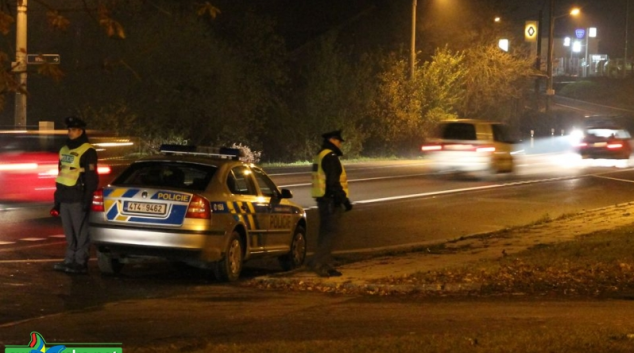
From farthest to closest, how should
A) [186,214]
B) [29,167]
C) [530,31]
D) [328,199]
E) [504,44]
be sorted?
[504,44], [530,31], [29,167], [328,199], [186,214]

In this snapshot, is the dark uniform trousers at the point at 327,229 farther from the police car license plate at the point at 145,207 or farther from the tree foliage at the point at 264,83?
the tree foliage at the point at 264,83

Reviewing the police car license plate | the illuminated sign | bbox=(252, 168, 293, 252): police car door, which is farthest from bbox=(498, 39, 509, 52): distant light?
the police car license plate

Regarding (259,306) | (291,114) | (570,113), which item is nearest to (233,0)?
(291,114)

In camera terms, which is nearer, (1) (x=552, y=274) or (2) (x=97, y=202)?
(2) (x=97, y=202)

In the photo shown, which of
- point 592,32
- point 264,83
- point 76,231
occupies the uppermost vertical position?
point 592,32

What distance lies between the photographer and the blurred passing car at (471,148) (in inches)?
1204

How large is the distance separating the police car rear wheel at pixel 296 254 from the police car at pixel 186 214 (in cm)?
76

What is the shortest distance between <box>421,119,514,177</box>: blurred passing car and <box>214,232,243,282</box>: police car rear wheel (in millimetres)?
19374

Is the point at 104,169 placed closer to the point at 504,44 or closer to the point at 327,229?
the point at 327,229

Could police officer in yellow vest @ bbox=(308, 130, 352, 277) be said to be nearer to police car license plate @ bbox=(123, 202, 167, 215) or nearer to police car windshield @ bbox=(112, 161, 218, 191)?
police car windshield @ bbox=(112, 161, 218, 191)

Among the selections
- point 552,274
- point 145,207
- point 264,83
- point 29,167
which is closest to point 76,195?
point 145,207

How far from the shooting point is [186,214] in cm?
1138

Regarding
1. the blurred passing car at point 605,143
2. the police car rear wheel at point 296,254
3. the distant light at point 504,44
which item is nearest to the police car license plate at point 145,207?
the police car rear wheel at point 296,254

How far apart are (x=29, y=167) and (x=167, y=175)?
7.03 m
